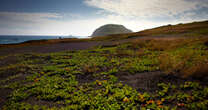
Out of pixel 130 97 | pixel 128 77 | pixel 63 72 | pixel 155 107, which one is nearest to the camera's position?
pixel 155 107

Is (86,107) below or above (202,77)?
below

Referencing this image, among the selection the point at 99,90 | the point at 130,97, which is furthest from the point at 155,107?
the point at 99,90

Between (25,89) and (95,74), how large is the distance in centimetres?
444

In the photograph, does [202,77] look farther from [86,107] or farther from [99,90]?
[86,107]

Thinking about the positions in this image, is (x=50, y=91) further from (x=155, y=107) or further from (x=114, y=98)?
(x=155, y=107)

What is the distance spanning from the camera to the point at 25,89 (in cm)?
653

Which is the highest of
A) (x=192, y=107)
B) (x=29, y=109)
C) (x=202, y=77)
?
(x=202, y=77)

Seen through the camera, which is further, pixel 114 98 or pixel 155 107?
pixel 114 98

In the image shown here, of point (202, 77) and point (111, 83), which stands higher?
point (202, 77)

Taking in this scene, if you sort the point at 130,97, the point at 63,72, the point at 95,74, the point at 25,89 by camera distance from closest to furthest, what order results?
the point at 130,97, the point at 25,89, the point at 95,74, the point at 63,72

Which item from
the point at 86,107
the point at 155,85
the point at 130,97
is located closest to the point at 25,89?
the point at 86,107

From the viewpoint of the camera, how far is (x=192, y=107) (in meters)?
4.04

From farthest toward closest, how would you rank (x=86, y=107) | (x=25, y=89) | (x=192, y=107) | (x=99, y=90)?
(x=25, y=89), (x=99, y=90), (x=86, y=107), (x=192, y=107)

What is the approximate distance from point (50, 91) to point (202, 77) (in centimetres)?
838
